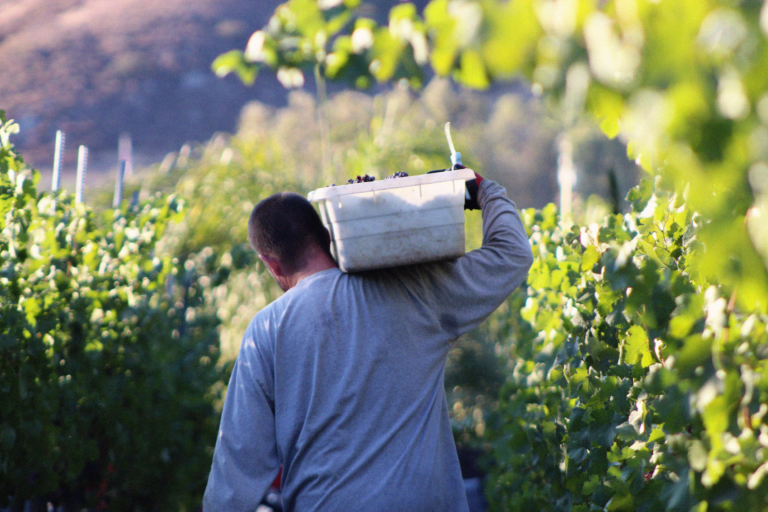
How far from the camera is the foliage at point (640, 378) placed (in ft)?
2.78

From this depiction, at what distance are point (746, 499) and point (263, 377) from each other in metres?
1.21

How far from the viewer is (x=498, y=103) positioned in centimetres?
3903

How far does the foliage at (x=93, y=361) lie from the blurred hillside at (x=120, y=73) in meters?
29.5

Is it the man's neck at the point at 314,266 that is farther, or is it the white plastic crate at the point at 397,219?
the man's neck at the point at 314,266

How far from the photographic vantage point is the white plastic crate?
1594 millimetres

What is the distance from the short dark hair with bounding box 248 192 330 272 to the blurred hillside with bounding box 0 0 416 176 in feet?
103

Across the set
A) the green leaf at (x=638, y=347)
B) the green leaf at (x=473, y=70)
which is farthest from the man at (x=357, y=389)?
the green leaf at (x=473, y=70)

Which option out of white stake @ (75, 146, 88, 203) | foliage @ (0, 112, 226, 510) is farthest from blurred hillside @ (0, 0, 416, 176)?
foliage @ (0, 112, 226, 510)

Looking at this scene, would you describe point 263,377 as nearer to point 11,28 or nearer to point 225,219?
point 225,219

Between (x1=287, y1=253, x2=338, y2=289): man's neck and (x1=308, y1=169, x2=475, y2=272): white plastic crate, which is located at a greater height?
(x1=308, y1=169, x2=475, y2=272): white plastic crate

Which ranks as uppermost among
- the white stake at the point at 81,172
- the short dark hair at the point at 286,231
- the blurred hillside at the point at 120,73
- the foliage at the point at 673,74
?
the blurred hillside at the point at 120,73

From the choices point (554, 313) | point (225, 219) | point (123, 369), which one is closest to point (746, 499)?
point (554, 313)

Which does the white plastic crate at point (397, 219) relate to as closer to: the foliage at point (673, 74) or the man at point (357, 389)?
the man at point (357, 389)

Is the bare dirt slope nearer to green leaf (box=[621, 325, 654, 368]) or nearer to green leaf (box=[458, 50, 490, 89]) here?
green leaf (box=[621, 325, 654, 368])
